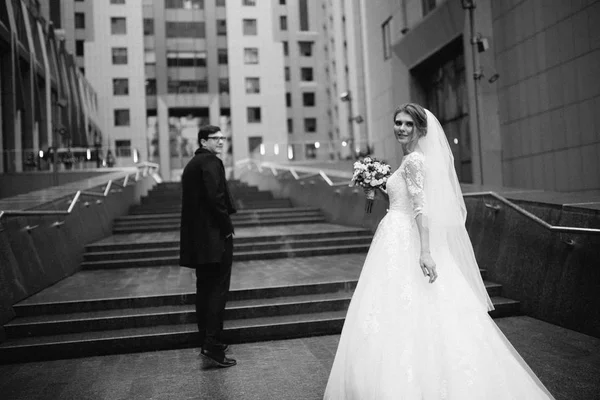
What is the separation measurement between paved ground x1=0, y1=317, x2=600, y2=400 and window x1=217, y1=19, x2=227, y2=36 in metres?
45.9

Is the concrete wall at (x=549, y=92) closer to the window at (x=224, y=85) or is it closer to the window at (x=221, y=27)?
the window at (x=224, y=85)

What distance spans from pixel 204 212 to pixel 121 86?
142 feet

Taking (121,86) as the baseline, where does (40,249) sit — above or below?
below

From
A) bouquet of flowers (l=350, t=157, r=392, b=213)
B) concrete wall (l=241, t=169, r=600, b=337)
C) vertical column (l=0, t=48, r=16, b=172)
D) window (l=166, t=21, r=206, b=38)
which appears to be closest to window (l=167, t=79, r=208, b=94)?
window (l=166, t=21, r=206, b=38)

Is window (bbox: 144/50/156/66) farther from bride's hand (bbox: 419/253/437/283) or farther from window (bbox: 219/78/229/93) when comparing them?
bride's hand (bbox: 419/253/437/283)

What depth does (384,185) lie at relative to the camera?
388 centimetres

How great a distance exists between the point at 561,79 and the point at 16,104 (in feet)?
68.5

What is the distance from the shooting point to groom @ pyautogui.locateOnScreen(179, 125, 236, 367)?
4691mm

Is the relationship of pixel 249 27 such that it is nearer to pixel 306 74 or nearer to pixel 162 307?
pixel 306 74

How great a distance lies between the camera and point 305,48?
55.8 meters

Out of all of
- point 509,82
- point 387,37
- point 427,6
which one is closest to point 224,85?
point 387,37


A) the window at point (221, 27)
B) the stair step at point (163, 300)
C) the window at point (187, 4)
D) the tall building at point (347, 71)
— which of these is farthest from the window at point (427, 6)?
the window at point (187, 4)

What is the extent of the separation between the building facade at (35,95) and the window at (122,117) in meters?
9.72

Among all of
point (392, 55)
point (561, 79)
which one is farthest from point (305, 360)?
point (392, 55)
